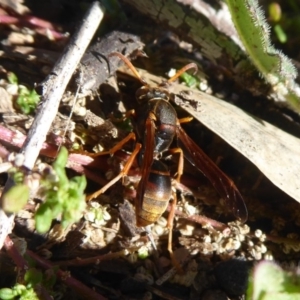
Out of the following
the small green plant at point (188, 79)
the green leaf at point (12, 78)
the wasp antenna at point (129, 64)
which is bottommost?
the green leaf at point (12, 78)

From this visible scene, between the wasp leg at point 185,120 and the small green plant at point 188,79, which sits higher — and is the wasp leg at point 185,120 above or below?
below

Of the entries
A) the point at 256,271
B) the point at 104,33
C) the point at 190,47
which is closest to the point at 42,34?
the point at 104,33

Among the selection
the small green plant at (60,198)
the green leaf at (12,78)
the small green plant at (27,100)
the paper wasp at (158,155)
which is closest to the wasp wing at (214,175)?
the paper wasp at (158,155)

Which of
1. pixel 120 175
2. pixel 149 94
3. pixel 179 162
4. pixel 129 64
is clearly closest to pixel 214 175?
pixel 179 162

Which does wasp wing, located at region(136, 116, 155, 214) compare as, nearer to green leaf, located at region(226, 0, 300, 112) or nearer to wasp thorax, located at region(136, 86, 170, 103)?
wasp thorax, located at region(136, 86, 170, 103)

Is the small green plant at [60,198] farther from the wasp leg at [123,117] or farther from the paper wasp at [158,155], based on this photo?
the wasp leg at [123,117]

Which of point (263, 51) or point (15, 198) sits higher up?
point (263, 51)

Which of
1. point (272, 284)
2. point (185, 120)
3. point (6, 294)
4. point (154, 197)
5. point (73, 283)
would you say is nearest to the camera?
point (272, 284)

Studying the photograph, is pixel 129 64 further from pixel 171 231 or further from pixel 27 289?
pixel 27 289
